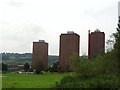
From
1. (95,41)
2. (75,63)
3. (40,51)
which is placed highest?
(95,41)

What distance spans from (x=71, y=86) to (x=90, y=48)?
224 feet

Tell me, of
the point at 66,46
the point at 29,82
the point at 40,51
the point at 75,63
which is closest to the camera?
the point at 29,82

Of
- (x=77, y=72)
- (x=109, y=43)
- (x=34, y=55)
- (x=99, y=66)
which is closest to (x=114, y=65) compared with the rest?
(x=109, y=43)

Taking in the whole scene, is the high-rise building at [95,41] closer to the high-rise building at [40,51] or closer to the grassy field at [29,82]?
the grassy field at [29,82]

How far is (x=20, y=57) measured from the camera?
180375mm

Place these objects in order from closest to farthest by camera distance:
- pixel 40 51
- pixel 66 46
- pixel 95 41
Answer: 1. pixel 95 41
2. pixel 66 46
3. pixel 40 51

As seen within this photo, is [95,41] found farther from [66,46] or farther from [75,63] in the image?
[66,46]

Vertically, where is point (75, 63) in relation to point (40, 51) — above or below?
below

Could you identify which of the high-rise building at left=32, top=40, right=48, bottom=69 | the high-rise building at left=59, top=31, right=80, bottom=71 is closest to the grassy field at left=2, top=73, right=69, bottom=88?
the high-rise building at left=59, top=31, right=80, bottom=71

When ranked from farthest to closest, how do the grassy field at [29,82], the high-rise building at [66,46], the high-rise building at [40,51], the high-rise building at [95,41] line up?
the high-rise building at [40,51] < the high-rise building at [66,46] < the high-rise building at [95,41] < the grassy field at [29,82]

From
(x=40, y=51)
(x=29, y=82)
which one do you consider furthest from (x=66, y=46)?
(x=29, y=82)

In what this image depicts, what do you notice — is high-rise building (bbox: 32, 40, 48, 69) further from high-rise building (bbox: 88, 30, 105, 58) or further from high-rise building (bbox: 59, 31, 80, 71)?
high-rise building (bbox: 88, 30, 105, 58)

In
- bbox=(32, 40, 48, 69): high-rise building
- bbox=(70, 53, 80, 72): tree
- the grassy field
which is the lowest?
the grassy field

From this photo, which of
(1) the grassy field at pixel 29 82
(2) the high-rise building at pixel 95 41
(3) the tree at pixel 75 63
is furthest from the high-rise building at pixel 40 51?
(3) the tree at pixel 75 63
